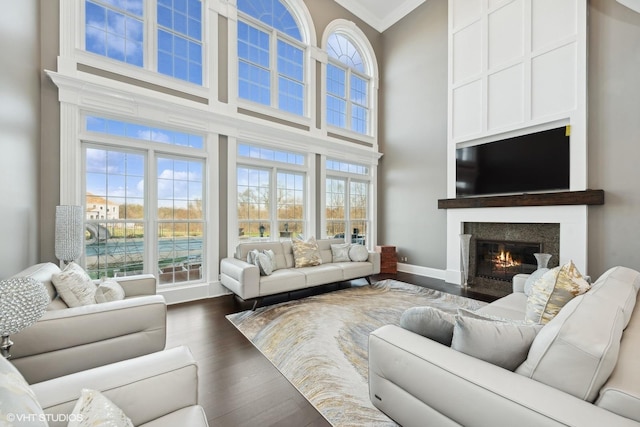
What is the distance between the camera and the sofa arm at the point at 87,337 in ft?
5.16

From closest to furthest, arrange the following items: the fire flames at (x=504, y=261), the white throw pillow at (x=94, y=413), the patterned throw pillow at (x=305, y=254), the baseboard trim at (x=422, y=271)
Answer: the white throw pillow at (x=94, y=413), the patterned throw pillow at (x=305, y=254), the fire flames at (x=504, y=261), the baseboard trim at (x=422, y=271)

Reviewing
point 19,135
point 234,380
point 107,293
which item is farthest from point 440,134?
point 19,135

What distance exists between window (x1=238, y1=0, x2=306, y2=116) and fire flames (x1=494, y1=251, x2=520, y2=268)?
446 centimetres

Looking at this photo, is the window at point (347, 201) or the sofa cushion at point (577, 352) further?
the window at point (347, 201)

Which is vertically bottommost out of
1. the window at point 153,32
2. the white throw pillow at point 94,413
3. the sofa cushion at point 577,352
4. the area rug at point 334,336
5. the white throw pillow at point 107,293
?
the area rug at point 334,336

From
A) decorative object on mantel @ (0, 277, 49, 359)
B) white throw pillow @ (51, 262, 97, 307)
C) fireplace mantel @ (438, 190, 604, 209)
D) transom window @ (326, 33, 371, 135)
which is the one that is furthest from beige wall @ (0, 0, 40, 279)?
fireplace mantel @ (438, 190, 604, 209)

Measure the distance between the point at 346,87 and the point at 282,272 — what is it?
14.8ft

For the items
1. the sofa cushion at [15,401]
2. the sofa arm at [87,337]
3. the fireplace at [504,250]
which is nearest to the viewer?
the sofa cushion at [15,401]

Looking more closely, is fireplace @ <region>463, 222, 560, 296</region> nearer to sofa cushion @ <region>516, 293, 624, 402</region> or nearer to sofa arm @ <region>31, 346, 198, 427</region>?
sofa cushion @ <region>516, 293, 624, 402</region>

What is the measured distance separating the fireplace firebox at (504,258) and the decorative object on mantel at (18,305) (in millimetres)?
5502

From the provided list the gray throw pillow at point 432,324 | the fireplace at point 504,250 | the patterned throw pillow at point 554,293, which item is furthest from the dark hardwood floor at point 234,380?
the fireplace at point 504,250

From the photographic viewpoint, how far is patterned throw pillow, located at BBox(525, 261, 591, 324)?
1.63m

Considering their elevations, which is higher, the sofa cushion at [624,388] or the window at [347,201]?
the window at [347,201]

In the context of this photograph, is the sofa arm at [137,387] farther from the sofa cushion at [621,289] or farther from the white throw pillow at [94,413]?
the sofa cushion at [621,289]
